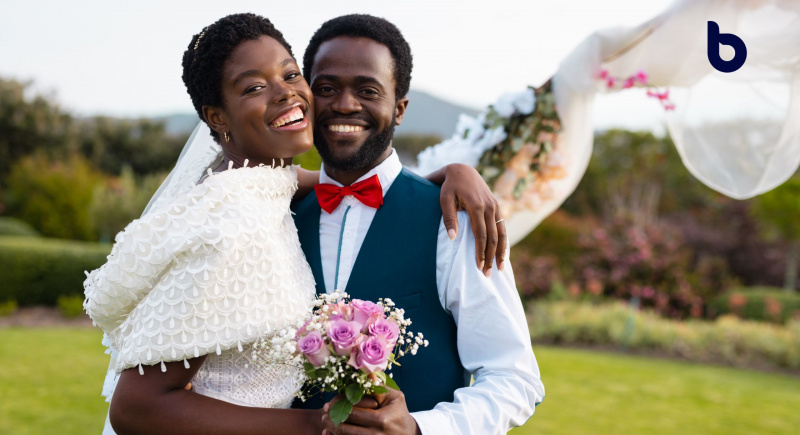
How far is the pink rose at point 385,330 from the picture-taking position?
167 cm

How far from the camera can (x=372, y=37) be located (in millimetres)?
2395

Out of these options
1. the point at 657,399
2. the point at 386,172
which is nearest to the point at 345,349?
the point at 386,172

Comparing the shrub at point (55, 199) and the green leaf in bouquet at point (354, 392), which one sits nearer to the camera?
the green leaf in bouquet at point (354, 392)

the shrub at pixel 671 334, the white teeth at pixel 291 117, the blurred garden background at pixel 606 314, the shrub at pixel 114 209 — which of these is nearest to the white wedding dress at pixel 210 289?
the white teeth at pixel 291 117

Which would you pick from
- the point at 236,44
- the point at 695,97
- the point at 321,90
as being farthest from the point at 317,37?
the point at 695,97

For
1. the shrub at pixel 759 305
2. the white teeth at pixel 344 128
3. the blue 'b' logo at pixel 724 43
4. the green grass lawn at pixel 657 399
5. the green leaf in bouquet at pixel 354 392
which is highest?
the blue 'b' logo at pixel 724 43

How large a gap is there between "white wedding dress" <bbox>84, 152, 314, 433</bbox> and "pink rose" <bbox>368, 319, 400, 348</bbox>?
31 centimetres

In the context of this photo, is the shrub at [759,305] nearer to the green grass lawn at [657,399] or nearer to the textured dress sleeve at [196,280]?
the green grass lawn at [657,399]

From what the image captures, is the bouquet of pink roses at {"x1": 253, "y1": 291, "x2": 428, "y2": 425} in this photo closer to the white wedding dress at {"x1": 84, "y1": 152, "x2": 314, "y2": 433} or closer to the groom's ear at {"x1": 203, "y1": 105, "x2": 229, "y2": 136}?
the white wedding dress at {"x1": 84, "y1": 152, "x2": 314, "y2": 433}

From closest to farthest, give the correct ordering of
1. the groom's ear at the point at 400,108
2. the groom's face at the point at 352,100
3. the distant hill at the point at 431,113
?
1. the groom's face at the point at 352,100
2. the groom's ear at the point at 400,108
3. the distant hill at the point at 431,113

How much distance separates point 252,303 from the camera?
188 cm

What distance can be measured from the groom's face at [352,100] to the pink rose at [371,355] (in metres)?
0.90

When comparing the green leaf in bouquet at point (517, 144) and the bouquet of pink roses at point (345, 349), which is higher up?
the green leaf in bouquet at point (517, 144)

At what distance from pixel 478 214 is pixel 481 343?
0.40 meters
